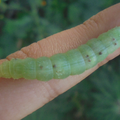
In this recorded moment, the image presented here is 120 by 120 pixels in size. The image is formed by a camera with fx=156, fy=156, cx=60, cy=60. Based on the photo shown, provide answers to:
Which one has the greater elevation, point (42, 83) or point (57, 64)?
point (57, 64)

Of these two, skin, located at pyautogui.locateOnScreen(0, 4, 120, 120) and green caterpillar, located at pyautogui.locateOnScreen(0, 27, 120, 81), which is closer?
green caterpillar, located at pyautogui.locateOnScreen(0, 27, 120, 81)

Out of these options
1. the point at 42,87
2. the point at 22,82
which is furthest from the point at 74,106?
the point at 22,82

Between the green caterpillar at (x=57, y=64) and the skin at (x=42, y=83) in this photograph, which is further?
the skin at (x=42, y=83)

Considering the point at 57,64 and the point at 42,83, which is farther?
the point at 42,83

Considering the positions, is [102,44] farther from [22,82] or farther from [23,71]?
[22,82]
